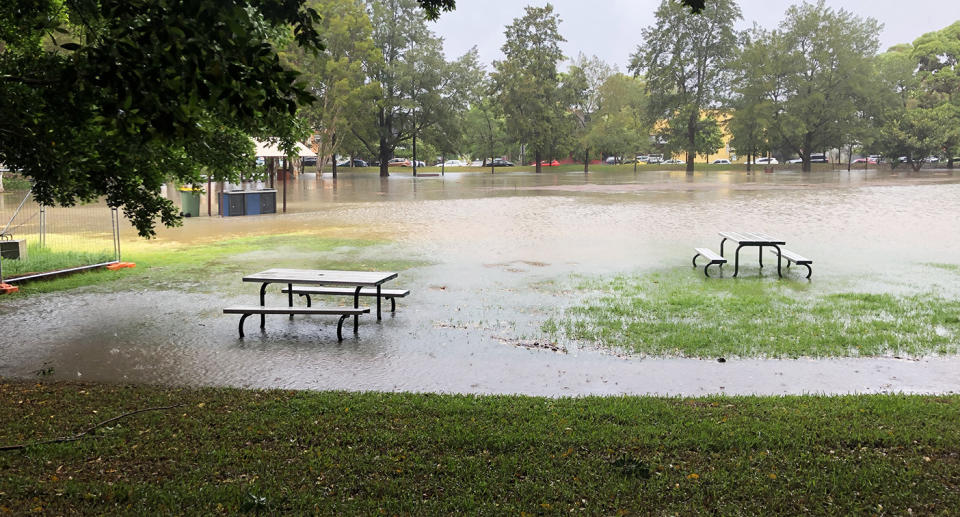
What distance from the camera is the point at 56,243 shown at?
17109mm

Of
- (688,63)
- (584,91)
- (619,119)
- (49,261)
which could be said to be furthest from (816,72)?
(49,261)

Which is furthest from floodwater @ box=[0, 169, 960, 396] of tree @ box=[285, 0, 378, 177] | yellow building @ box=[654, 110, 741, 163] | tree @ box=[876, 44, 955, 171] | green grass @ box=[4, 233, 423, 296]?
yellow building @ box=[654, 110, 741, 163]

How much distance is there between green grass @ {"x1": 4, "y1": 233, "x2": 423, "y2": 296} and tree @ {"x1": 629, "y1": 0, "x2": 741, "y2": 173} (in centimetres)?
5714

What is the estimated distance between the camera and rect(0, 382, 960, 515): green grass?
397 cm

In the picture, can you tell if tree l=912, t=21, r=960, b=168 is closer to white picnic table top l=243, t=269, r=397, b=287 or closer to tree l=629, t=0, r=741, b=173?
tree l=629, t=0, r=741, b=173

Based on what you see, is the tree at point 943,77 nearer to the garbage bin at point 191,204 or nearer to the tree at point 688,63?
the tree at point 688,63

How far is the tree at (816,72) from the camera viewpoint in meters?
61.4

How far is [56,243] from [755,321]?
1548 centimetres

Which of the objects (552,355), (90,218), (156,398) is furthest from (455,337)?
(90,218)

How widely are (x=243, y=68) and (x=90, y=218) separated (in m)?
22.2

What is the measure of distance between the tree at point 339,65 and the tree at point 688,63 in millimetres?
31575

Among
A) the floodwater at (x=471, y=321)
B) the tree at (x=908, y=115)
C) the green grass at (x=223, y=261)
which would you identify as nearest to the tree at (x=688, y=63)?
the tree at (x=908, y=115)

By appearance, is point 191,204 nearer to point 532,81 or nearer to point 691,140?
point 532,81

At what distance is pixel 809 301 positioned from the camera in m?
10.0
